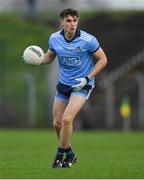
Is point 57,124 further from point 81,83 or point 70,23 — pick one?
point 70,23

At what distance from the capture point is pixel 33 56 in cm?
1532

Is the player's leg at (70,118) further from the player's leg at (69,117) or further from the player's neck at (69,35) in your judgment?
the player's neck at (69,35)

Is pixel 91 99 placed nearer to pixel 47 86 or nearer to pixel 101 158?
pixel 47 86

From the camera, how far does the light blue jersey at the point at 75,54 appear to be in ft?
48.7

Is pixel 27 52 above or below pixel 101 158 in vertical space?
above

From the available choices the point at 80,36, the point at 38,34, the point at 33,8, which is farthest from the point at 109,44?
the point at 80,36

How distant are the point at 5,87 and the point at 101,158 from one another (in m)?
26.0

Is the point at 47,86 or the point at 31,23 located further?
the point at 31,23

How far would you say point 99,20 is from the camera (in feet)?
170

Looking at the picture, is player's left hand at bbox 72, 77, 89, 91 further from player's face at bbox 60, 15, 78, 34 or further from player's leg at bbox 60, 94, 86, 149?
player's face at bbox 60, 15, 78, 34

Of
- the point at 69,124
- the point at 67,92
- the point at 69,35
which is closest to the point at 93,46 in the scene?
the point at 69,35

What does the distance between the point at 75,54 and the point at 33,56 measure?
33.8 inches

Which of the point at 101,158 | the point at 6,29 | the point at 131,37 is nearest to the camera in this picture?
the point at 101,158

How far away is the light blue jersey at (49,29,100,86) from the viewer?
14852 millimetres
